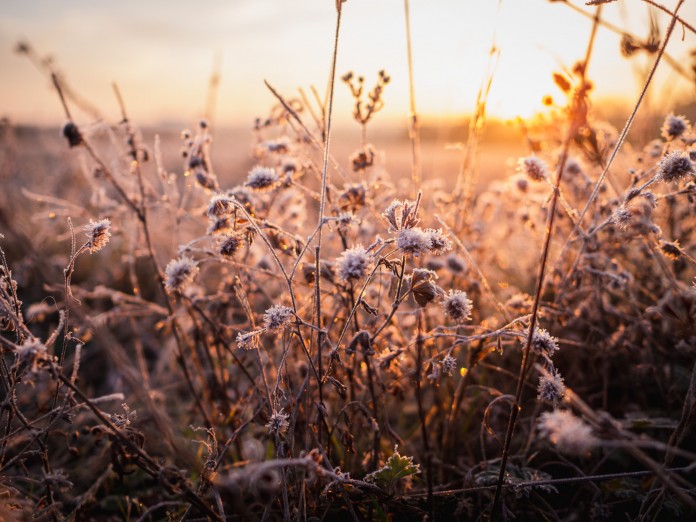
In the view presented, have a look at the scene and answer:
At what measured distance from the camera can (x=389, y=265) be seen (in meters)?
1.45

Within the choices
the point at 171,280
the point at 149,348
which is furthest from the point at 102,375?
the point at 171,280

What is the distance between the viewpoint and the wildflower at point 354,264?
4.54 feet

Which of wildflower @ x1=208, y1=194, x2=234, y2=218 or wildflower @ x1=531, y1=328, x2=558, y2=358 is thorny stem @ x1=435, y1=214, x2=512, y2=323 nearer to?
wildflower @ x1=531, y1=328, x2=558, y2=358

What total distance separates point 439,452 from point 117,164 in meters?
2.15

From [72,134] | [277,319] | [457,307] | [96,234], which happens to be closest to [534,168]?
[457,307]

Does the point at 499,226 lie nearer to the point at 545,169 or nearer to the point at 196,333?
the point at 545,169

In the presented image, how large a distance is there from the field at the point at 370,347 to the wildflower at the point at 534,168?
1cm

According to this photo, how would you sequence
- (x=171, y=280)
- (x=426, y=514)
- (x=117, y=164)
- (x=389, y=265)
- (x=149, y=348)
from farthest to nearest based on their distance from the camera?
(x=149, y=348)
(x=117, y=164)
(x=426, y=514)
(x=171, y=280)
(x=389, y=265)

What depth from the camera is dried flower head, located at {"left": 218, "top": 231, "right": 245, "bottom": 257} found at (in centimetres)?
168

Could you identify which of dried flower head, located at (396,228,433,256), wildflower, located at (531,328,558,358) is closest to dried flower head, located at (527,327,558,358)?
wildflower, located at (531,328,558,358)

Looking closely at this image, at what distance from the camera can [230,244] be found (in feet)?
5.56

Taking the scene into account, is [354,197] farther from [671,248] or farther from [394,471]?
[671,248]

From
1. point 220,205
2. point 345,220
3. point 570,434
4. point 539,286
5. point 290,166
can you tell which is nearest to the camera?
point 570,434

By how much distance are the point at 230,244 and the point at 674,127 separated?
194cm
